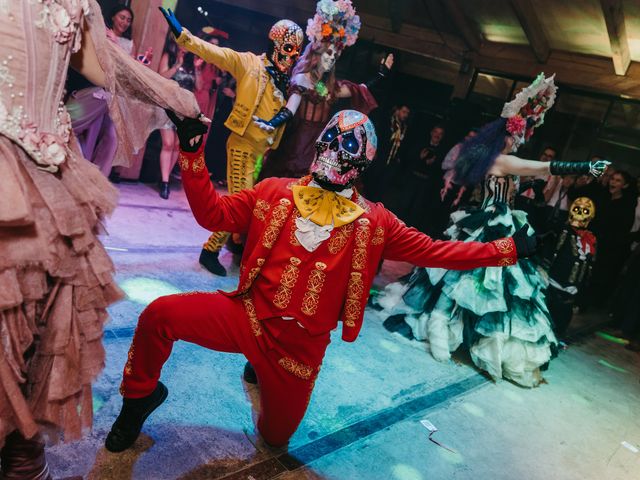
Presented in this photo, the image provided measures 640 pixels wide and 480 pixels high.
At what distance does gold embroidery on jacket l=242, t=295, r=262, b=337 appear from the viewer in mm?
2088

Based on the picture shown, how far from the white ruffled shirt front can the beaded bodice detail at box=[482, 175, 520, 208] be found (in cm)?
241

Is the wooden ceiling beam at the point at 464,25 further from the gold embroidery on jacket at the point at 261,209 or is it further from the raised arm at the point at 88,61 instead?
the raised arm at the point at 88,61

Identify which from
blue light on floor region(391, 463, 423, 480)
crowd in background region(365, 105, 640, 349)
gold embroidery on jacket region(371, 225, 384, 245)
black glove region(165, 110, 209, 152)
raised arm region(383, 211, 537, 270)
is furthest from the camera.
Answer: crowd in background region(365, 105, 640, 349)

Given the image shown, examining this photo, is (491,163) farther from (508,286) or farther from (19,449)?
(19,449)

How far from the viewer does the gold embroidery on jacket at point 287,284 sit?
6.74ft

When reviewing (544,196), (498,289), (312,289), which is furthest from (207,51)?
(544,196)

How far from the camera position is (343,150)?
2.02 m

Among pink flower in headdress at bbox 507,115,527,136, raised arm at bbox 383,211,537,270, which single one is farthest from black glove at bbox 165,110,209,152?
pink flower in headdress at bbox 507,115,527,136

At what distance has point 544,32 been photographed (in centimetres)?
698

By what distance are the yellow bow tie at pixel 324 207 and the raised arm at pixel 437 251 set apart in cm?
24

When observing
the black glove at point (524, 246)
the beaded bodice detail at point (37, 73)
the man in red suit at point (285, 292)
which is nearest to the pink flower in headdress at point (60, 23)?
the beaded bodice detail at point (37, 73)

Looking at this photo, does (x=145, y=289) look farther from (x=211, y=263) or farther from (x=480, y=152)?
(x=480, y=152)

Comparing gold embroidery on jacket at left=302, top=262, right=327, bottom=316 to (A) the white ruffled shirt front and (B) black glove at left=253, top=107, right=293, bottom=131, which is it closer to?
(A) the white ruffled shirt front

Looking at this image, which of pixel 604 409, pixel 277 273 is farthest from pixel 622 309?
pixel 277 273
